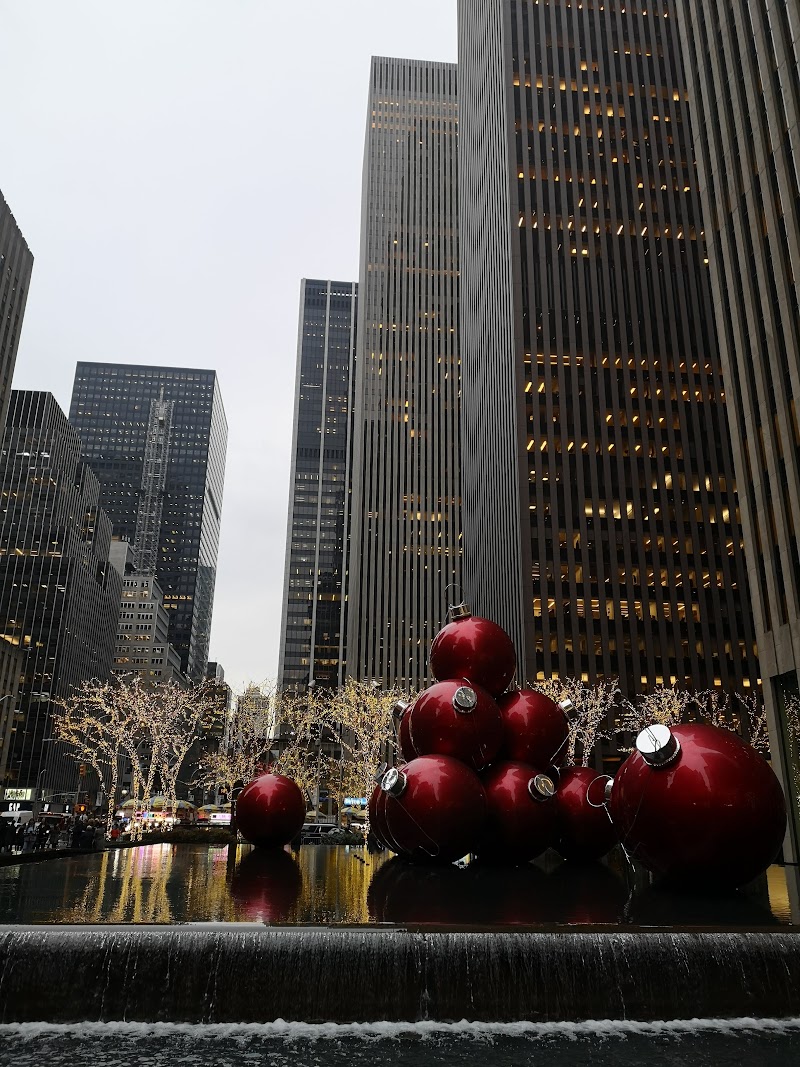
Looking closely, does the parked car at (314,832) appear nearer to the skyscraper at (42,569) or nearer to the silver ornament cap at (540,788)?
the silver ornament cap at (540,788)

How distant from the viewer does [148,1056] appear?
19.9ft

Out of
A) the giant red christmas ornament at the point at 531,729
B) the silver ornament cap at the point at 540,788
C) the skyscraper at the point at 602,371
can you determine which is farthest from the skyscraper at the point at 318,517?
the silver ornament cap at the point at 540,788

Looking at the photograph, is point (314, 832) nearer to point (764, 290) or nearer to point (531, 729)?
point (531, 729)

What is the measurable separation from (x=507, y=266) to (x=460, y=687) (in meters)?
80.7

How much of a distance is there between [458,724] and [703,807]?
455cm

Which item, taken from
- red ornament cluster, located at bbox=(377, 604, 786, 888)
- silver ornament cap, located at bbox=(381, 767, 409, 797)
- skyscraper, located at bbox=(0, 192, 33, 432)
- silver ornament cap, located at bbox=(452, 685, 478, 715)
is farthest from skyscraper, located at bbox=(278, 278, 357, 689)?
silver ornament cap, located at bbox=(381, 767, 409, 797)

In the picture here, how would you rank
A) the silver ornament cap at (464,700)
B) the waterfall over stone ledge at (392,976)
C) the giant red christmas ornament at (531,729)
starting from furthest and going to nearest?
the giant red christmas ornament at (531,729) < the silver ornament cap at (464,700) < the waterfall over stone ledge at (392,976)

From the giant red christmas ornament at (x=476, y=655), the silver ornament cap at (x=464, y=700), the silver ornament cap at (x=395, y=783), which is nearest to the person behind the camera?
the silver ornament cap at (x=395, y=783)

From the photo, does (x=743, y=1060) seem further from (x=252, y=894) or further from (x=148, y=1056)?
(x=252, y=894)

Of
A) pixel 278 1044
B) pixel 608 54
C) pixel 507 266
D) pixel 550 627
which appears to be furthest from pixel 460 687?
pixel 608 54

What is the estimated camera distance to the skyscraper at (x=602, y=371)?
75.8m

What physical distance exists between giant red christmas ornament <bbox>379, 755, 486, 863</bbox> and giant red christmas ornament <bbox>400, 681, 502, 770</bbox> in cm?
70

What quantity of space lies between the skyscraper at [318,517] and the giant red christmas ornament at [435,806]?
14724 cm

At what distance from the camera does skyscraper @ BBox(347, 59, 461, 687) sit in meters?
132
